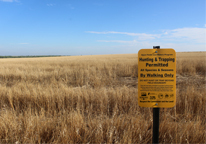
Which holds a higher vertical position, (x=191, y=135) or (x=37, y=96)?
(x=37, y=96)

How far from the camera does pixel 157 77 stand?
1790 mm

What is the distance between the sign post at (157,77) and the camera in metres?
1.78

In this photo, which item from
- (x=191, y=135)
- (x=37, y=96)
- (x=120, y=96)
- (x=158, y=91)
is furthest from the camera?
(x=37, y=96)

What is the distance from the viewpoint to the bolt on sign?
5.84 feet

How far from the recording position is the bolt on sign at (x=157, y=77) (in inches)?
70.1

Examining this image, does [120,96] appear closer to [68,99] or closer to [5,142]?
[68,99]

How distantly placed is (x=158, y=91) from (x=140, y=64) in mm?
458

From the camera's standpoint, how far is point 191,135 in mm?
2312

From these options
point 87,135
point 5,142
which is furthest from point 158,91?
point 5,142

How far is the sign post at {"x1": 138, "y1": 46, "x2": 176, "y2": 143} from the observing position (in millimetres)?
1779

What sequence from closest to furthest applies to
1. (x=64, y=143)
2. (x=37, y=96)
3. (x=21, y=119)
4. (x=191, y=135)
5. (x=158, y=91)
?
1. (x=158, y=91)
2. (x=64, y=143)
3. (x=191, y=135)
4. (x=21, y=119)
5. (x=37, y=96)

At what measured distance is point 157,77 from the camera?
1.79 metres

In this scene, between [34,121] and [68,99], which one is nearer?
[34,121]

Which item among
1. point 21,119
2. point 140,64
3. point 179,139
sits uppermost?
point 140,64
